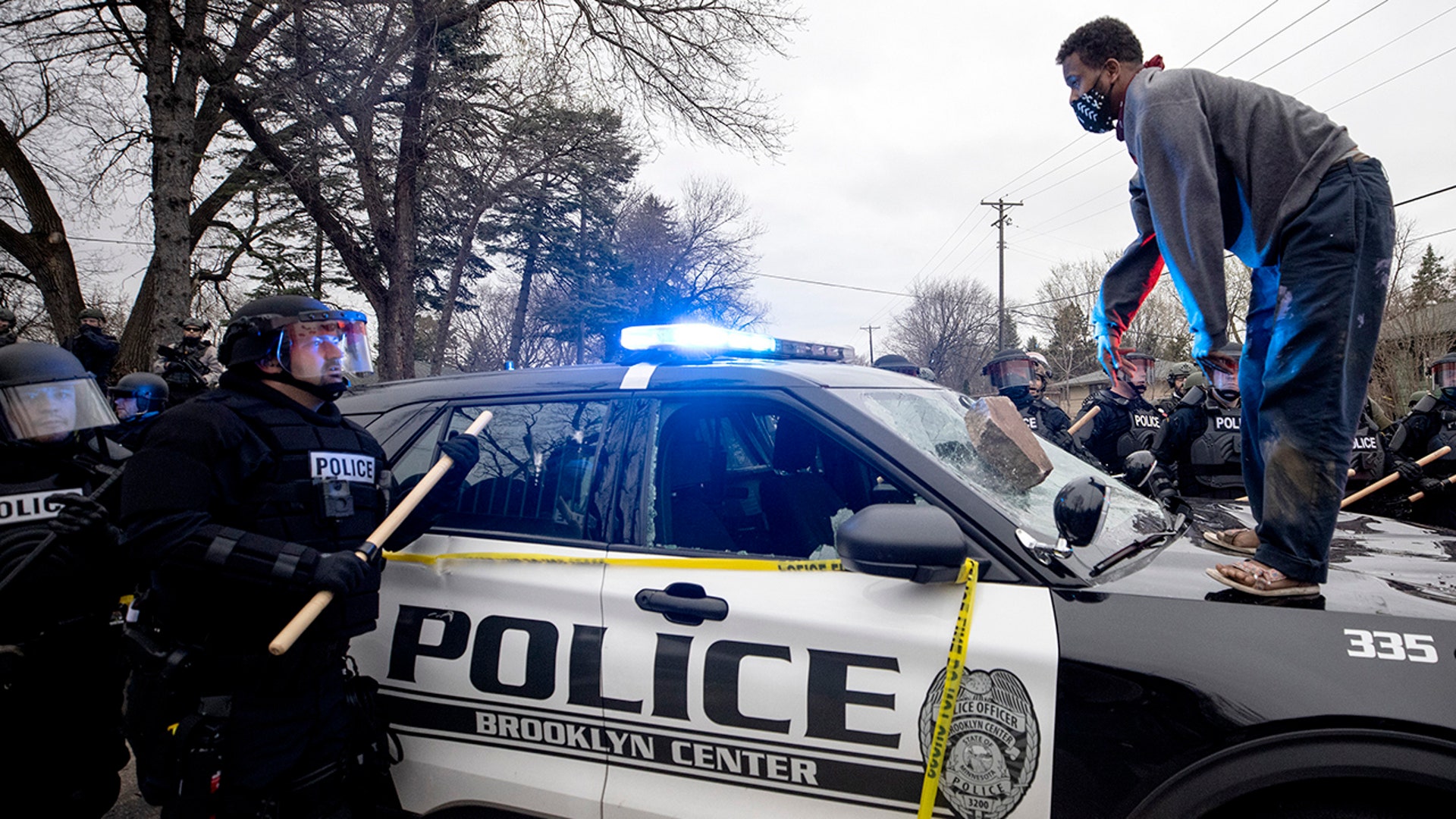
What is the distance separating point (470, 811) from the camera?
2111 mm

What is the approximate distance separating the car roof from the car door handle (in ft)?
1.94

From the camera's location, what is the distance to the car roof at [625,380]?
2172 millimetres

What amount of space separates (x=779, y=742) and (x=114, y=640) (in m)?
2.73

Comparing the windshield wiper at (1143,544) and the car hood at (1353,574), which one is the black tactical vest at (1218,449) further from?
the windshield wiper at (1143,544)

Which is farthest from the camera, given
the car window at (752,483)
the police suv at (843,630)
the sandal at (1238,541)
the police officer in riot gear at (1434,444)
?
the police officer in riot gear at (1434,444)

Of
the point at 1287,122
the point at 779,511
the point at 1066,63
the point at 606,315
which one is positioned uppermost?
the point at 606,315

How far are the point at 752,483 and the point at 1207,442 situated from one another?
14.6 ft

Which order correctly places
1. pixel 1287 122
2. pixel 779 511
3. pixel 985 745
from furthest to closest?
pixel 779 511
pixel 1287 122
pixel 985 745

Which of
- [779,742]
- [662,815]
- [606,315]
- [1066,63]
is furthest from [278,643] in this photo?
[606,315]

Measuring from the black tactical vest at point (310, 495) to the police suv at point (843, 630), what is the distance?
0.67ft

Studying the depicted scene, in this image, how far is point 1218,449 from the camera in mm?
5453

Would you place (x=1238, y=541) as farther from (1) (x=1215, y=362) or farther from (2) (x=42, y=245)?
(2) (x=42, y=245)

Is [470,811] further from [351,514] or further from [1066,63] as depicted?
[1066,63]

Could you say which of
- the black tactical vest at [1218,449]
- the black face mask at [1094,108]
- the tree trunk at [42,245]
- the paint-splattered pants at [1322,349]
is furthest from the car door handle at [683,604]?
the tree trunk at [42,245]
